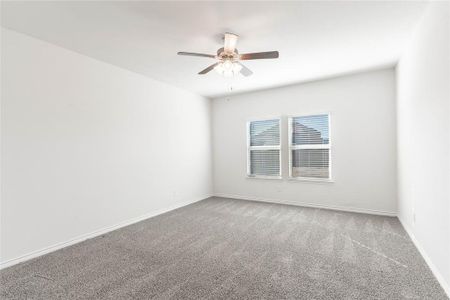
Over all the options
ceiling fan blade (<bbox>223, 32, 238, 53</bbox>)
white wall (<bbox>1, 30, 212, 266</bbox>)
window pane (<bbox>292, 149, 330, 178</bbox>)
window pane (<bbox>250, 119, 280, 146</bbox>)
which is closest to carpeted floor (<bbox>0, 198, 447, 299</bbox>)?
white wall (<bbox>1, 30, 212, 266</bbox>)

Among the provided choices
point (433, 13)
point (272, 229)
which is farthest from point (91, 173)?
point (433, 13)

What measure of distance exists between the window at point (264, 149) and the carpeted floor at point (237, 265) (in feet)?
5.65

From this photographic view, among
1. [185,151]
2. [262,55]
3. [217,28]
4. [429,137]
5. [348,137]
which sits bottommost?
[185,151]

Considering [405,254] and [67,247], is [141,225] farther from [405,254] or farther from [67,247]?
[405,254]

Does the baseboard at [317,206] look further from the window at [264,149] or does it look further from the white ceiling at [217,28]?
the white ceiling at [217,28]

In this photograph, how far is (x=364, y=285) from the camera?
1.97 m

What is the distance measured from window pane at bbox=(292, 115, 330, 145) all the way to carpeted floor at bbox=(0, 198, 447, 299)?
66.3 inches

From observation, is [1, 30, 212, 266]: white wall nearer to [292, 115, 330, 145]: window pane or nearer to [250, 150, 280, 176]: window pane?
[250, 150, 280, 176]: window pane

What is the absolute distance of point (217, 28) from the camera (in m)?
2.45

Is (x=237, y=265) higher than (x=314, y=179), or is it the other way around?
(x=314, y=179)

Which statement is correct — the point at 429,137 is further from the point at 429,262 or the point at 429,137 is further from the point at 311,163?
the point at 311,163

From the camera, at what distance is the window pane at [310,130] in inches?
177

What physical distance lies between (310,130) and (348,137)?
73 centimetres

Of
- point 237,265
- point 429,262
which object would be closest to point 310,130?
point 429,262
